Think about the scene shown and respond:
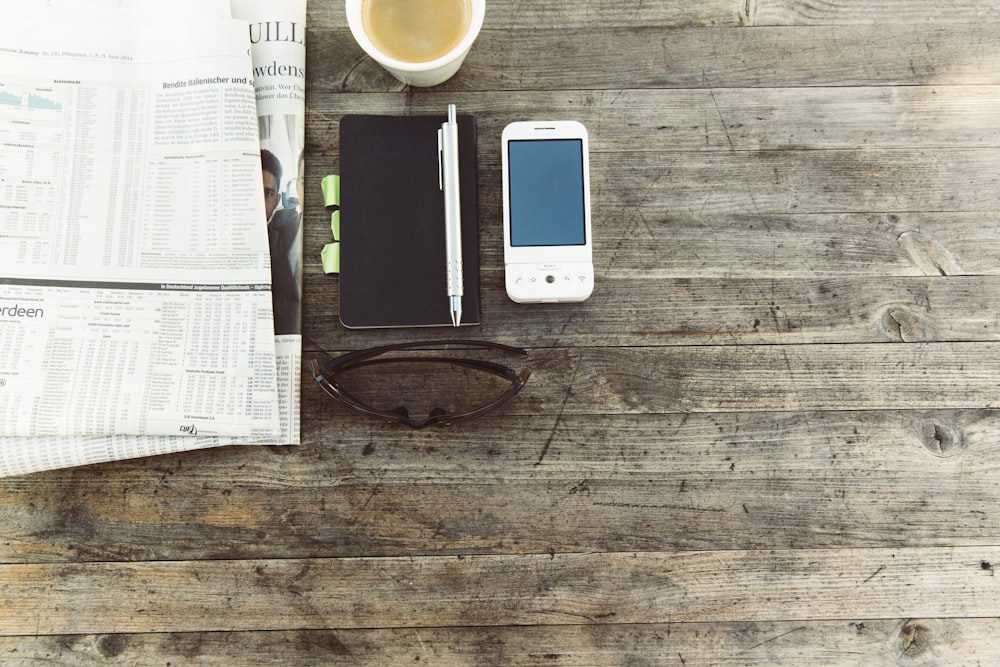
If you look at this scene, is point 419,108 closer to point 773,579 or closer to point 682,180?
point 682,180

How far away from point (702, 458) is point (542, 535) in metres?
0.18

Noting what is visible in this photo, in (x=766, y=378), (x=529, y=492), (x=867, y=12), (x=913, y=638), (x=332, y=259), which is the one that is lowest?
(x=913, y=638)

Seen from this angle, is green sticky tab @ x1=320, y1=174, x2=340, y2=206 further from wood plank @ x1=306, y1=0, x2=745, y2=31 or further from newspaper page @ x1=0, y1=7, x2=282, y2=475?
wood plank @ x1=306, y1=0, x2=745, y2=31

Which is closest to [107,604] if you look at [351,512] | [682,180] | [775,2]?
[351,512]

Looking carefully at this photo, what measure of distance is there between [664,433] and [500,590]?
0.23 m

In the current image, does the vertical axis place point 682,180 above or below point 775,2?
below

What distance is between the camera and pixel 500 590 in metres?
0.60

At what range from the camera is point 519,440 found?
0.62 metres

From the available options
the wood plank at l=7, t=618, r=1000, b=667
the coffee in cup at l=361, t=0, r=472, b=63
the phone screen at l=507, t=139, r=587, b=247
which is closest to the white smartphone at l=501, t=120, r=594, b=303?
the phone screen at l=507, t=139, r=587, b=247

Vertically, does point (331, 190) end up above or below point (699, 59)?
below

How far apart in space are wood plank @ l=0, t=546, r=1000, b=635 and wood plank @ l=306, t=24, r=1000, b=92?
1.61ft

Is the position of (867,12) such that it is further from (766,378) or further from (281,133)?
(281,133)

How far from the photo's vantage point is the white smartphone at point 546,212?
1.98ft

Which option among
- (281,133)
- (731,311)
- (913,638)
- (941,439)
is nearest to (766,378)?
(731,311)
